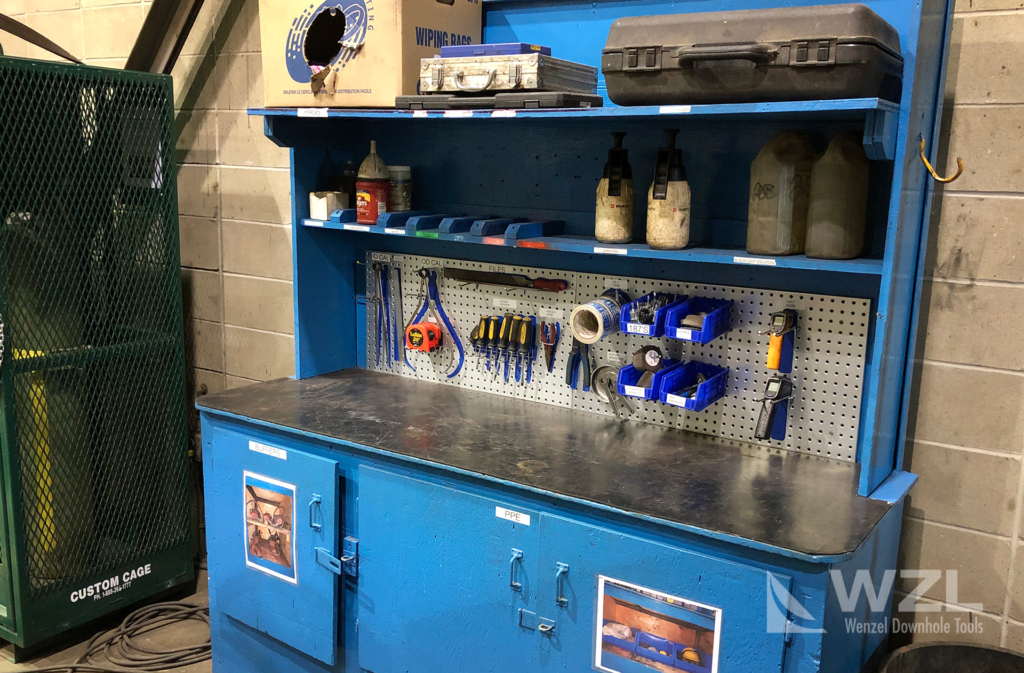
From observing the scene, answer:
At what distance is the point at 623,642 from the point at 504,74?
127 centimetres

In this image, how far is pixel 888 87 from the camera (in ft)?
5.49

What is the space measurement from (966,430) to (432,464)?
4.15ft

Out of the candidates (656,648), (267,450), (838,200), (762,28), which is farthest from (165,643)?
(762,28)

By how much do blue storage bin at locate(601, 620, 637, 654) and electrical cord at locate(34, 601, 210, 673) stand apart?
155 cm

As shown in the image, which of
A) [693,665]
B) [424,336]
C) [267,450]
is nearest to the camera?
[693,665]

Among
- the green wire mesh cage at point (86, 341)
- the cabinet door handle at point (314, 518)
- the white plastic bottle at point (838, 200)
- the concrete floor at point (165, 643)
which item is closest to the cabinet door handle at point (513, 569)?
the cabinet door handle at point (314, 518)

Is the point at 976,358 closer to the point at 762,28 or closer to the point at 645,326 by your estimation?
the point at 645,326

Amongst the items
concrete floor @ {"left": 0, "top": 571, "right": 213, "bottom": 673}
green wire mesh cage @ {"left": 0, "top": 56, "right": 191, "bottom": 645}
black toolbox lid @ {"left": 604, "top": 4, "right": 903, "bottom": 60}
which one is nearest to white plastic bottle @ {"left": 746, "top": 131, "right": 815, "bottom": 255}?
black toolbox lid @ {"left": 604, "top": 4, "right": 903, "bottom": 60}

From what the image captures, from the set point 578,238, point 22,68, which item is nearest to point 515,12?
point 578,238

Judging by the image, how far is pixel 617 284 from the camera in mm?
2230

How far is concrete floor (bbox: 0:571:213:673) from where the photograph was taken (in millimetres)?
2623

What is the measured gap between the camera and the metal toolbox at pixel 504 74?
1.92 metres

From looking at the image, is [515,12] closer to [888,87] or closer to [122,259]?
[888,87]

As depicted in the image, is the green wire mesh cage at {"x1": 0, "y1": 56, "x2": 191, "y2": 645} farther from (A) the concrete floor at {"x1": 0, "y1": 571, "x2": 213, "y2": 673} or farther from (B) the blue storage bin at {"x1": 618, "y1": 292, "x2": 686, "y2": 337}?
(B) the blue storage bin at {"x1": 618, "y1": 292, "x2": 686, "y2": 337}
